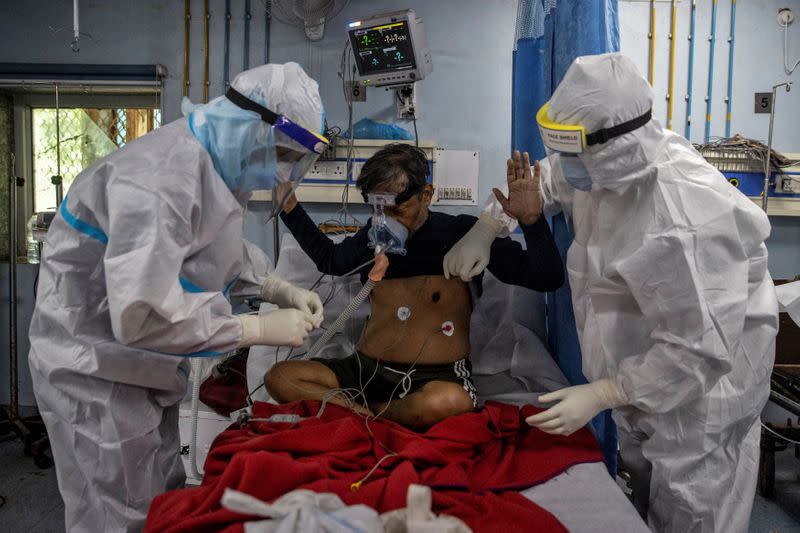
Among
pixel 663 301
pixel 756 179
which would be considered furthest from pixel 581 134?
pixel 756 179

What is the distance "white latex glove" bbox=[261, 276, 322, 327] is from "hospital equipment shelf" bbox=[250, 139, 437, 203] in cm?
101

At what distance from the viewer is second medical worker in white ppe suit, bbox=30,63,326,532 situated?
45.9 inches

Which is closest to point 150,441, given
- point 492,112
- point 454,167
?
point 454,167

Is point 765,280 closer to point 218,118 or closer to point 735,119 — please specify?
point 218,118

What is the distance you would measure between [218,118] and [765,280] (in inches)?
56.2

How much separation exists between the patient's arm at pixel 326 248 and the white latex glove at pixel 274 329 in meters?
0.56

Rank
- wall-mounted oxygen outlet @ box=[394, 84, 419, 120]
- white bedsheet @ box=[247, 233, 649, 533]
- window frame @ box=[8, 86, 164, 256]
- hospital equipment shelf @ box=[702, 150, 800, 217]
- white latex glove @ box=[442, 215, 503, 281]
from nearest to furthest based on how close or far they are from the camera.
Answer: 1. white latex glove @ box=[442, 215, 503, 281]
2. white bedsheet @ box=[247, 233, 649, 533]
3. hospital equipment shelf @ box=[702, 150, 800, 217]
4. wall-mounted oxygen outlet @ box=[394, 84, 419, 120]
5. window frame @ box=[8, 86, 164, 256]

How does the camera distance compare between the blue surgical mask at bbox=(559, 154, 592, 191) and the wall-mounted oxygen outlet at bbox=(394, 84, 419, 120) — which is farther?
the wall-mounted oxygen outlet at bbox=(394, 84, 419, 120)

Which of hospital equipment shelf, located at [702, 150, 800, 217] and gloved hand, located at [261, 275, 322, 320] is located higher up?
hospital equipment shelf, located at [702, 150, 800, 217]

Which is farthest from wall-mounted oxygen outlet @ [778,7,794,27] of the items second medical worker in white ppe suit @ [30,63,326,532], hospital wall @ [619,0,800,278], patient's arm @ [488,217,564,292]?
second medical worker in white ppe suit @ [30,63,326,532]

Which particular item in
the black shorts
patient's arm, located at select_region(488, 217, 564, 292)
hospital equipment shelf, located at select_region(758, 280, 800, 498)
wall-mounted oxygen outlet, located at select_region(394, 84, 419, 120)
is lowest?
hospital equipment shelf, located at select_region(758, 280, 800, 498)

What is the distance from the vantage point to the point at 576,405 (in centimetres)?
141

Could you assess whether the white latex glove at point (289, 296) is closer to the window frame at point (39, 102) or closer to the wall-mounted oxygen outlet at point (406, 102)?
the wall-mounted oxygen outlet at point (406, 102)

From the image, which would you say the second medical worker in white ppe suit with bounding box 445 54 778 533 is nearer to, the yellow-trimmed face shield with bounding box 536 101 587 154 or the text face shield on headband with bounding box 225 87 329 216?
the yellow-trimmed face shield with bounding box 536 101 587 154
